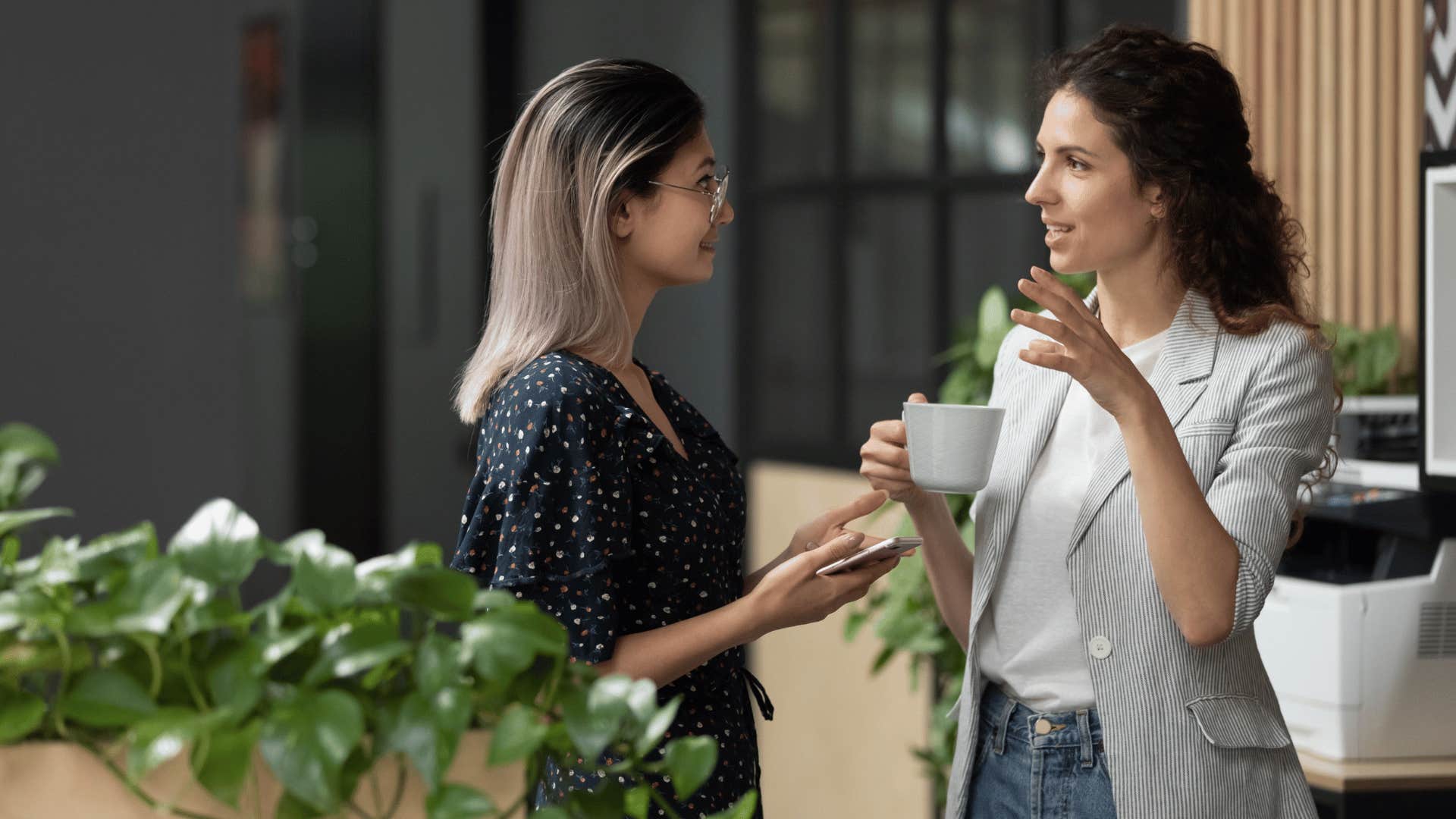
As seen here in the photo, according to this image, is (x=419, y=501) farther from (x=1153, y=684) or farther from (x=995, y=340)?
(x=1153, y=684)

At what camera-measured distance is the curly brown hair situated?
136 cm

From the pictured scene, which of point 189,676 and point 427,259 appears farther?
point 427,259

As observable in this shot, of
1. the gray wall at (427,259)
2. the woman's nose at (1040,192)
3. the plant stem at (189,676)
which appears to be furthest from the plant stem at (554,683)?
the gray wall at (427,259)

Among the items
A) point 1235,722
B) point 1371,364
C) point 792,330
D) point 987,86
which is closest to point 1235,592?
point 1235,722

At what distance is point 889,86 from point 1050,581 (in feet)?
9.00

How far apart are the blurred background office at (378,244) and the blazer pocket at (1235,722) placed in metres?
1.84

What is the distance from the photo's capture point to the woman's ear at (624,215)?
1.35 metres

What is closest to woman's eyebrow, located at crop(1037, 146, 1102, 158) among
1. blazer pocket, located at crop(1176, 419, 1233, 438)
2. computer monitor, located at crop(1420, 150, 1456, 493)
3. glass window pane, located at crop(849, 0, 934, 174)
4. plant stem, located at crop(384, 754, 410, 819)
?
blazer pocket, located at crop(1176, 419, 1233, 438)

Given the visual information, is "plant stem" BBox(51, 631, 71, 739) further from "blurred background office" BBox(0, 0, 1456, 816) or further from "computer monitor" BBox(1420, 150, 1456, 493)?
"blurred background office" BBox(0, 0, 1456, 816)

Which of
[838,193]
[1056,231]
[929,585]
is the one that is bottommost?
[929,585]

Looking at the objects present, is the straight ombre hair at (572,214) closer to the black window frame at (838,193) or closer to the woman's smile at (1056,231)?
the woman's smile at (1056,231)

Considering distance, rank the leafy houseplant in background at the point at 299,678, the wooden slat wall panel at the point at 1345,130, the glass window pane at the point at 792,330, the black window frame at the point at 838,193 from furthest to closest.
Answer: the glass window pane at the point at 792,330 < the black window frame at the point at 838,193 < the wooden slat wall panel at the point at 1345,130 < the leafy houseplant in background at the point at 299,678

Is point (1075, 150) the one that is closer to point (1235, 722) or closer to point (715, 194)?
point (715, 194)

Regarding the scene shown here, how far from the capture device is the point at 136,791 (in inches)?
25.2
